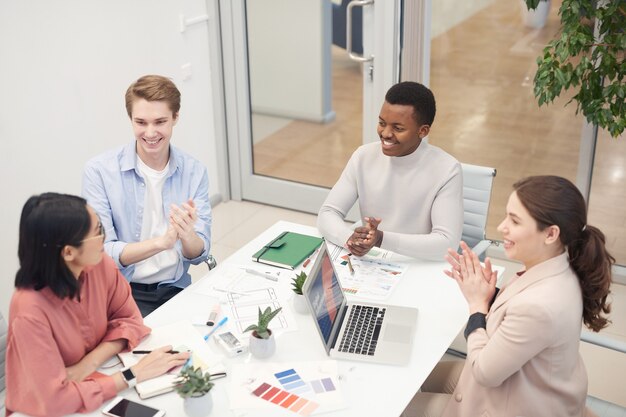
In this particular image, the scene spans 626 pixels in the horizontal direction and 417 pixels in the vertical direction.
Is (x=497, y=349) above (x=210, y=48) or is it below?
below

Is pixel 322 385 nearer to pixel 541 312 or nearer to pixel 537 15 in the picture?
pixel 541 312

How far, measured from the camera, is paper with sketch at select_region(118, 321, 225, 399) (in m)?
2.30

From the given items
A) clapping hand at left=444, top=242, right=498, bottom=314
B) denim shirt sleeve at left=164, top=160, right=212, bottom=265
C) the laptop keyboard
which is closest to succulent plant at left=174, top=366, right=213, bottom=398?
the laptop keyboard

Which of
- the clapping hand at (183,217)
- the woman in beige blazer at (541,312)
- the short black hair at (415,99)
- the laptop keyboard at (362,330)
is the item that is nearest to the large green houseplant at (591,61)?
the short black hair at (415,99)

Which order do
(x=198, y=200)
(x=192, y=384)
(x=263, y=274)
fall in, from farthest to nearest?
(x=198, y=200)
(x=263, y=274)
(x=192, y=384)

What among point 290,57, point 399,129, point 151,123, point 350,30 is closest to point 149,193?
point 151,123

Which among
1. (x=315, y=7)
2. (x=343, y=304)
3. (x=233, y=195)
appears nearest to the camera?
(x=343, y=304)

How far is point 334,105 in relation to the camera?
5191mm

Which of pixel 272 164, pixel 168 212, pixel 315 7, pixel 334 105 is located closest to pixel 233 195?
pixel 272 164

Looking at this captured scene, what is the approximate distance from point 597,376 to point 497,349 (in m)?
1.76

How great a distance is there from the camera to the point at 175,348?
2.52m

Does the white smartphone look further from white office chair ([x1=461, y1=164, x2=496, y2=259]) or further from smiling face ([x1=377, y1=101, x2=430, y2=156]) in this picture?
white office chair ([x1=461, y1=164, x2=496, y2=259])

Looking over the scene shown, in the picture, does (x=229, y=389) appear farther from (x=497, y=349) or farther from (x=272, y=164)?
(x=272, y=164)

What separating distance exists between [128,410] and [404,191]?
62.8 inches
